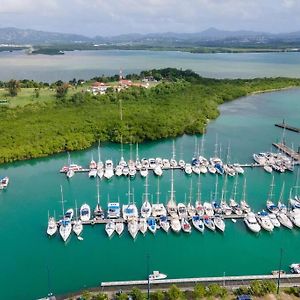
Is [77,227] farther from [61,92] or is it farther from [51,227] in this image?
[61,92]

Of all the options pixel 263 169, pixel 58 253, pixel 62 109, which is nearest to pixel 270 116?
pixel 263 169

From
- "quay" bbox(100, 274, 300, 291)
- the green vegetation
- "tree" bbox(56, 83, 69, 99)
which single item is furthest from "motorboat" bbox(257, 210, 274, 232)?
"tree" bbox(56, 83, 69, 99)

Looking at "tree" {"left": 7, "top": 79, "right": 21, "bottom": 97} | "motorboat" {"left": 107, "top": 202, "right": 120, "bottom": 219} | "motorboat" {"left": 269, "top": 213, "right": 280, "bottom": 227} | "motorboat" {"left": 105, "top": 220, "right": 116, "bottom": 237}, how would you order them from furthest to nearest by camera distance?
"tree" {"left": 7, "top": 79, "right": 21, "bottom": 97}
"motorboat" {"left": 107, "top": 202, "right": 120, "bottom": 219}
"motorboat" {"left": 269, "top": 213, "right": 280, "bottom": 227}
"motorboat" {"left": 105, "top": 220, "right": 116, "bottom": 237}

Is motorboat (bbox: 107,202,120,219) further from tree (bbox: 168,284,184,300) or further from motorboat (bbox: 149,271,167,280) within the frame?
tree (bbox: 168,284,184,300)

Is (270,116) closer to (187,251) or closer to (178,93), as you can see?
(178,93)

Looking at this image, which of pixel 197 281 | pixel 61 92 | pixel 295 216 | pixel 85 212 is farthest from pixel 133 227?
pixel 61 92

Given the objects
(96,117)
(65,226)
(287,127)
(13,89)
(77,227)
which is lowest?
(287,127)

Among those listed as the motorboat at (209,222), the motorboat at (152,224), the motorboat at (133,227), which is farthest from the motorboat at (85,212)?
the motorboat at (209,222)
